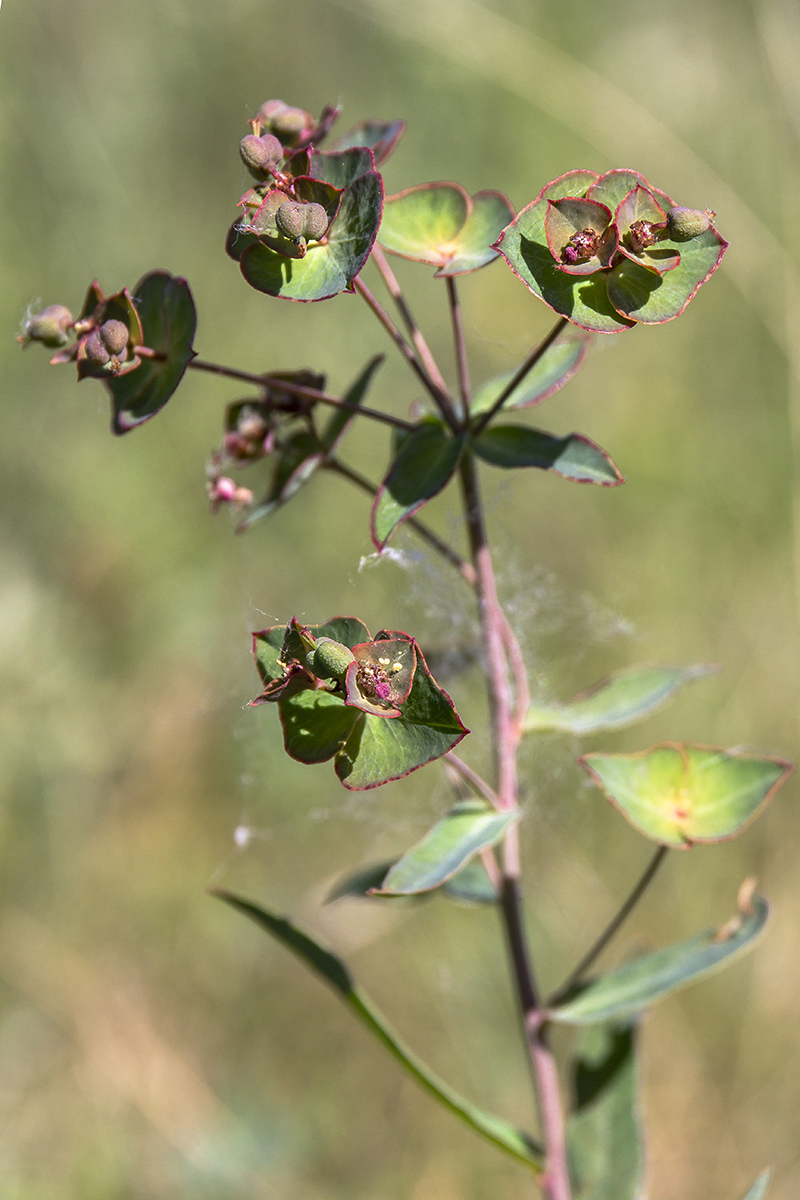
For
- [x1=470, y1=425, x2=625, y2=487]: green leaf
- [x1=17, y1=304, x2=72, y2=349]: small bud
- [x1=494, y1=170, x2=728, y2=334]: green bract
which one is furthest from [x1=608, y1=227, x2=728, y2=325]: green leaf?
[x1=17, y1=304, x2=72, y2=349]: small bud

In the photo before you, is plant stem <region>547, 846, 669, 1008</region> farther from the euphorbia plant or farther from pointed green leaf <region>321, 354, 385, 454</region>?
pointed green leaf <region>321, 354, 385, 454</region>

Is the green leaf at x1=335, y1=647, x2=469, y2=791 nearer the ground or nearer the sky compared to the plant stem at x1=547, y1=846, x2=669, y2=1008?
nearer the sky

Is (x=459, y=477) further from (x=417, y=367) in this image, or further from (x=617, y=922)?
(x=617, y=922)

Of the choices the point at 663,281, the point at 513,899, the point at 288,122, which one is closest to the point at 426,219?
the point at 288,122

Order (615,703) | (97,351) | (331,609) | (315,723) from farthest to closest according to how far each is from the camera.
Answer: (331,609) < (615,703) < (97,351) < (315,723)

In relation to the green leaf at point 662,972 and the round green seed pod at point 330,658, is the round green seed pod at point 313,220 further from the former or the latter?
the green leaf at point 662,972

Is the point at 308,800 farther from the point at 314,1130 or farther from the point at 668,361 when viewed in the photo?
the point at 668,361

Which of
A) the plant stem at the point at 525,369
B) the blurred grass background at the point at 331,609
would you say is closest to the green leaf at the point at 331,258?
the plant stem at the point at 525,369

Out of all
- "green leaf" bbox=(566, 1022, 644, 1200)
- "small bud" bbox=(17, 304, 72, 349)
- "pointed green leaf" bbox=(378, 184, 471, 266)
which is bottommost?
"green leaf" bbox=(566, 1022, 644, 1200)
